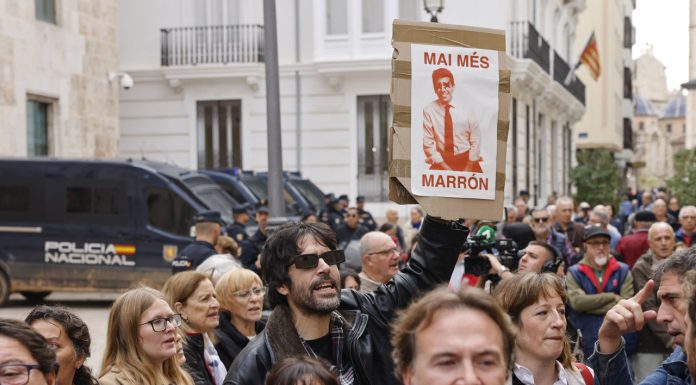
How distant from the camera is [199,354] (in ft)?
21.5

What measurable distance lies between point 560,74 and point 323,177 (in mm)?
12711

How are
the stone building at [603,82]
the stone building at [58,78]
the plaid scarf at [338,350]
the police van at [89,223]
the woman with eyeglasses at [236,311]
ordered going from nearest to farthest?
the plaid scarf at [338,350] < the woman with eyeglasses at [236,311] < the police van at [89,223] < the stone building at [58,78] < the stone building at [603,82]

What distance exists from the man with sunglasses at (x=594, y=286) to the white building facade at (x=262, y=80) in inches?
670

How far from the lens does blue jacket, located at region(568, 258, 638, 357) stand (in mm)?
9008

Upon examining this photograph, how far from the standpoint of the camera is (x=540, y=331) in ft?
16.0

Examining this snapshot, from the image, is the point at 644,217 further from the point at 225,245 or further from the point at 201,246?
the point at 201,246

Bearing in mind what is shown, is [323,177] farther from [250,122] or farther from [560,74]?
[560,74]

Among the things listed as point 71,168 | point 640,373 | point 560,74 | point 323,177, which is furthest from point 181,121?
point 640,373

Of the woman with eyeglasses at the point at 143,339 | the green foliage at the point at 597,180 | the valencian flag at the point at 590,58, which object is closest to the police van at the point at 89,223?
the woman with eyeglasses at the point at 143,339

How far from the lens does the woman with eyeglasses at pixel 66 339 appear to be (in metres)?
4.84

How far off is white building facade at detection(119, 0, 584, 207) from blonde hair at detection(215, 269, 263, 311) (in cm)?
1907

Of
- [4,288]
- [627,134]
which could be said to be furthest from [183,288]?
[627,134]

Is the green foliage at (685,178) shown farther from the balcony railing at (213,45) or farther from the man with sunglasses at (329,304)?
the man with sunglasses at (329,304)

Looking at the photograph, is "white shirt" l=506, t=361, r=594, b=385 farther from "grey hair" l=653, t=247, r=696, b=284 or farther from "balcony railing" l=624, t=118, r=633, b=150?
"balcony railing" l=624, t=118, r=633, b=150
